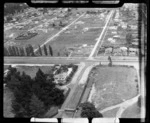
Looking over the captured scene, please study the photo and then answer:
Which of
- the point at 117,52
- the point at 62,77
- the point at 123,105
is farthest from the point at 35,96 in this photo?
the point at 117,52

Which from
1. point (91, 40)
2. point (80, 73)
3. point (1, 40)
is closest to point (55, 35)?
point (91, 40)

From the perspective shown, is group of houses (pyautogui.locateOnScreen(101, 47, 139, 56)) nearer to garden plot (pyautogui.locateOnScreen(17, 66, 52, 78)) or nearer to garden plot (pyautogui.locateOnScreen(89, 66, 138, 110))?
garden plot (pyautogui.locateOnScreen(89, 66, 138, 110))

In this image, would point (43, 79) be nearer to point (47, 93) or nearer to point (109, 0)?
point (47, 93)

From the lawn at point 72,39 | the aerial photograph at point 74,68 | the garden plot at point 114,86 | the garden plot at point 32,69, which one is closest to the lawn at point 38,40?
the aerial photograph at point 74,68

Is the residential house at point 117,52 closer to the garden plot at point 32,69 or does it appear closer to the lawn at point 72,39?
the lawn at point 72,39

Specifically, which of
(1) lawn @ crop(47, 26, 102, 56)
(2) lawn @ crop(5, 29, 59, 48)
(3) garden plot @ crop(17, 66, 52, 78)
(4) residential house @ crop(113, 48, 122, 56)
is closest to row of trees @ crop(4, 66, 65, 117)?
(3) garden plot @ crop(17, 66, 52, 78)

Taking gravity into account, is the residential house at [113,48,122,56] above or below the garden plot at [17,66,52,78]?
above

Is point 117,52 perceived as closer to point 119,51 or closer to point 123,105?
point 119,51
